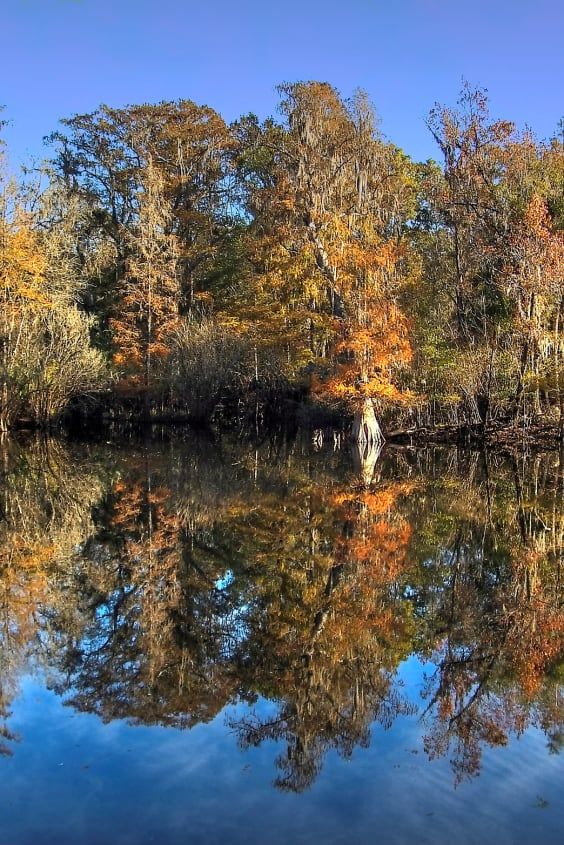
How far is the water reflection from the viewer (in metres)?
4.86

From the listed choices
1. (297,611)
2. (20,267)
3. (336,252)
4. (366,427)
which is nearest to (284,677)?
(297,611)

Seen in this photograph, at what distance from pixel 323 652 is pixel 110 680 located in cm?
161

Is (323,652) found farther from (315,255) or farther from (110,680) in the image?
(315,255)

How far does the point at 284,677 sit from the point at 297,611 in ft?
5.04

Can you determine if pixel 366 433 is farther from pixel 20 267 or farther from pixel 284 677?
pixel 284 677

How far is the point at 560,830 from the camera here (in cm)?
353

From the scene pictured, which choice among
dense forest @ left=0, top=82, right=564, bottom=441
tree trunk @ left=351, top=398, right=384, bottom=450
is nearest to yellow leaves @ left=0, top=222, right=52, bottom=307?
dense forest @ left=0, top=82, right=564, bottom=441

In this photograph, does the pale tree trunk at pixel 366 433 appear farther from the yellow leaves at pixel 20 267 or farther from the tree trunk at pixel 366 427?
the yellow leaves at pixel 20 267

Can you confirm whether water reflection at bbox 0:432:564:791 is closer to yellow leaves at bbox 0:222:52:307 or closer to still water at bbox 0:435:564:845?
still water at bbox 0:435:564:845

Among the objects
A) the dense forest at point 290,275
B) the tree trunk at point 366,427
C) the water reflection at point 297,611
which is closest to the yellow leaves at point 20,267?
the dense forest at point 290,275

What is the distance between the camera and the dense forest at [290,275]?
74.1 feet

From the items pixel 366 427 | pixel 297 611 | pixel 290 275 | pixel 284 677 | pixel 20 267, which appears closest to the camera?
pixel 284 677

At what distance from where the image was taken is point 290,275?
81.4ft

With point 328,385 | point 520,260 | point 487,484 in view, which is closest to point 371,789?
point 487,484
